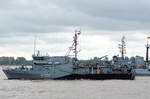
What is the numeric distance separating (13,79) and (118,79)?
24360 millimetres

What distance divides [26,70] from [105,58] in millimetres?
23508

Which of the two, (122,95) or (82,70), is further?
(82,70)

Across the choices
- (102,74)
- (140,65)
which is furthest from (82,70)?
(140,65)

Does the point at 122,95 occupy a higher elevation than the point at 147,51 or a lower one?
lower

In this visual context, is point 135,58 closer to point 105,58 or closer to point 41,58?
point 105,58

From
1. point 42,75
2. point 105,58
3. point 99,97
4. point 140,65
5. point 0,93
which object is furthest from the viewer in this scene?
point 140,65

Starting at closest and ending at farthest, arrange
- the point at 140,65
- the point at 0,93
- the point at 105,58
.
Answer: the point at 0,93, the point at 105,58, the point at 140,65

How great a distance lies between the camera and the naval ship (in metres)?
101

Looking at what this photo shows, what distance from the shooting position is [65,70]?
10188cm

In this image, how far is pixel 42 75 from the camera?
101188 mm

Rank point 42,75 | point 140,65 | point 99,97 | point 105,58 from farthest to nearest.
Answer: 1. point 140,65
2. point 105,58
3. point 42,75
4. point 99,97

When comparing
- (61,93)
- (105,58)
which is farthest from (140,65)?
(61,93)

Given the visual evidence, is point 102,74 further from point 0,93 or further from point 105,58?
point 0,93

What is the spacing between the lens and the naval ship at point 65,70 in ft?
332
